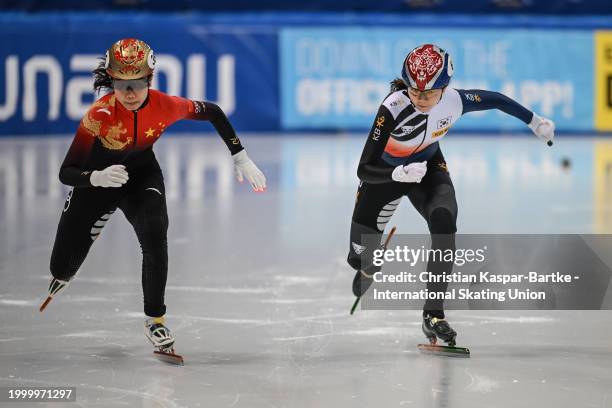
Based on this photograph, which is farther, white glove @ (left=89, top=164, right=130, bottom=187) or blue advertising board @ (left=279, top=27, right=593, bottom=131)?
blue advertising board @ (left=279, top=27, right=593, bottom=131)

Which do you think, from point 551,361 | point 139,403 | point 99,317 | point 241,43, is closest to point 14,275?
point 99,317

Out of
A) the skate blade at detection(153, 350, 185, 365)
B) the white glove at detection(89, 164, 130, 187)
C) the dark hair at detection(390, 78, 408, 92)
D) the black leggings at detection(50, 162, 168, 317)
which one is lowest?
the skate blade at detection(153, 350, 185, 365)

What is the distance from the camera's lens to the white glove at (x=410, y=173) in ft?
19.5

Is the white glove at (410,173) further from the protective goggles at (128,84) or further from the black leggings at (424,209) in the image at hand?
the protective goggles at (128,84)

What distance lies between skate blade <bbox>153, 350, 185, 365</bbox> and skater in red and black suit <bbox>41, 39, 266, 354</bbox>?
5 cm

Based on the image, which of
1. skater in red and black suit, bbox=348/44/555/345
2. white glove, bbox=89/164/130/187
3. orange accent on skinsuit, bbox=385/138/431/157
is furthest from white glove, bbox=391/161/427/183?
white glove, bbox=89/164/130/187

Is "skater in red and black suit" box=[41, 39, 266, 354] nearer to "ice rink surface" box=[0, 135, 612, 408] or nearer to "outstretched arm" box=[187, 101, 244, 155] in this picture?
"outstretched arm" box=[187, 101, 244, 155]

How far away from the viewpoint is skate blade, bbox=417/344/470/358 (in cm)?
605

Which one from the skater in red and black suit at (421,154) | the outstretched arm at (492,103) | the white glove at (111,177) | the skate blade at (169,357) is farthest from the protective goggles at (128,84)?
the outstretched arm at (492,103)

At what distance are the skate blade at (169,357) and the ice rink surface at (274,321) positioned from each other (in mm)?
51

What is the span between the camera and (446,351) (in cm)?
607

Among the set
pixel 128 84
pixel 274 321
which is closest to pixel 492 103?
pixel 274 321

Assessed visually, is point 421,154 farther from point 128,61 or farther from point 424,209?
point 128,61

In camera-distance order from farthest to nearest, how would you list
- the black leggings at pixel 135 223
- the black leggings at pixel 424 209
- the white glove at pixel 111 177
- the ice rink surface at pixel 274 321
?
1. the black leggings at pixel 424 209
2. the black leggings at pixel 135 223
3. the white glove at pixel 111 177
4. the ice rink surface at pixel 274 321
